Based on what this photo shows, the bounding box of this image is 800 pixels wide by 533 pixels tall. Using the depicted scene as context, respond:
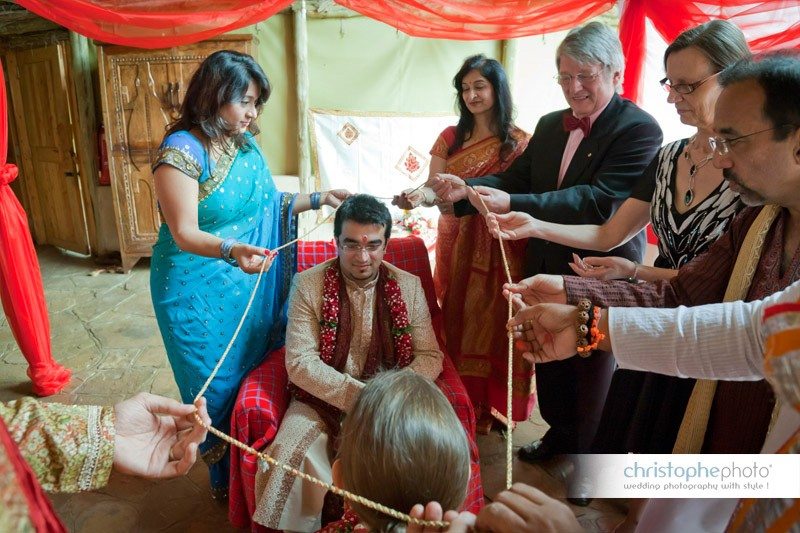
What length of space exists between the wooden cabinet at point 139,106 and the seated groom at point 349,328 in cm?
380

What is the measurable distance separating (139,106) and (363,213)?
4.22 metres

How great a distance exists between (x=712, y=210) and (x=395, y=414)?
1.28 metres

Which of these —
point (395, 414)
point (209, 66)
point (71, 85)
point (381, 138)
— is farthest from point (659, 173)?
point (71, 85)

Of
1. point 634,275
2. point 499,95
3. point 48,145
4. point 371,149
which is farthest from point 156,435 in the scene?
point 48,145

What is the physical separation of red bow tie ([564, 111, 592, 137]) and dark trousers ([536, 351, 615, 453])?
100 centimetres

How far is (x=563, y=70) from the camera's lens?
2.13 m

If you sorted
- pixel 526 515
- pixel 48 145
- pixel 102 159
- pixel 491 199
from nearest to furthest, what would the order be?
pixel 526 515 < pixel 491 199 < pixel 102 159 < pixel 48 145

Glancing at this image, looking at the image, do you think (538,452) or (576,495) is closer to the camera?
(576,495)

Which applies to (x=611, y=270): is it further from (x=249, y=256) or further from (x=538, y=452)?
(x=249, y=256)

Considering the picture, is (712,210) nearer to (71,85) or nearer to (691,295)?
(691,295)

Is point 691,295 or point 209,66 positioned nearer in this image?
point 691,295

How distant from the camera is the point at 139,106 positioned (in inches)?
205

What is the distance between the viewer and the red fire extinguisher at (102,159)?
18.7ft

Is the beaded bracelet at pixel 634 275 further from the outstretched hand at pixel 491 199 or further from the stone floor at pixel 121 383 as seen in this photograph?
the stone floor at pixel 121 383
